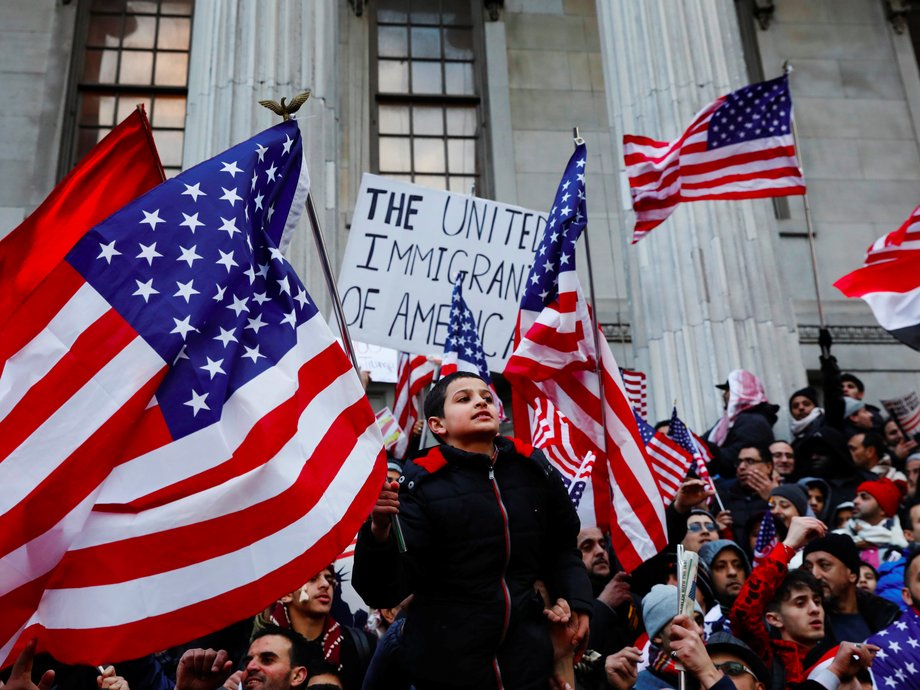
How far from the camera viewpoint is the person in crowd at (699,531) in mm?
6984

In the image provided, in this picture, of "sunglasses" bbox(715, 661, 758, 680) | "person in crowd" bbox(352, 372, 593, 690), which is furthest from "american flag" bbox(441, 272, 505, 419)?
"person in crowd" bbox(352, 372, 593, 690)

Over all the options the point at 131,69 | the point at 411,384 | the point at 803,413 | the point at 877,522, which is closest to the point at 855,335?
the point at 803,413

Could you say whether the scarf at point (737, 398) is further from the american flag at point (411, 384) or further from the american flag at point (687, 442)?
the american flag at point (411, 384)

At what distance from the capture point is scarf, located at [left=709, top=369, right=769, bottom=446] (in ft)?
35.7

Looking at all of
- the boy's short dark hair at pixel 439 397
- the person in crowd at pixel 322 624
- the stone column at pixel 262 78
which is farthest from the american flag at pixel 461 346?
the stone column at pixel 262 78

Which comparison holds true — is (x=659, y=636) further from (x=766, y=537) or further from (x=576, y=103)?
(x=576, y=103)

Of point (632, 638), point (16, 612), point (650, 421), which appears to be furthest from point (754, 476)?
point (16, 612)

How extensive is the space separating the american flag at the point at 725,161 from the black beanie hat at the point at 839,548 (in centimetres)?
431

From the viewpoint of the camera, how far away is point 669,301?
41.1 feet

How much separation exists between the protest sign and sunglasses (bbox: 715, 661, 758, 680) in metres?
4.07

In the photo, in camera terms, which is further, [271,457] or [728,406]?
[728,406]

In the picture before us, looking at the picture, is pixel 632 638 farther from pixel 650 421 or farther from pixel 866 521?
pixel 650 421

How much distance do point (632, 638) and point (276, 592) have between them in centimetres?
292

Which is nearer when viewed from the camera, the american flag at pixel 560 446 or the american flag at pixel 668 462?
the american flag at pixel 560 446
